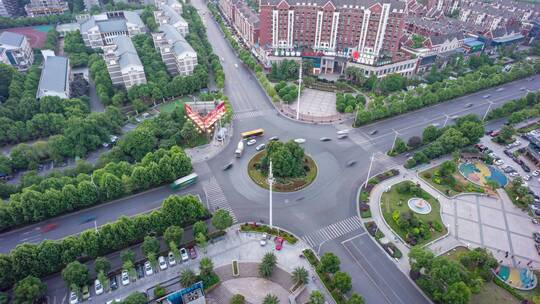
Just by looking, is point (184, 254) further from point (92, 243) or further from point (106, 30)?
point (106, 30)

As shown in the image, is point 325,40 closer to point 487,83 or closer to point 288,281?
point 487,83

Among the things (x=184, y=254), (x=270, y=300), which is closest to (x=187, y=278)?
(x=184, y=254)

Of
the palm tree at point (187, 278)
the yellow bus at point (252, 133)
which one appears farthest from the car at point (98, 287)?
the yellow bus at point (252, 133)

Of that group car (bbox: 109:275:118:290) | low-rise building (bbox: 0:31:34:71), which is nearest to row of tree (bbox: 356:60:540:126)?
car (bbox: 109:275:118:290)

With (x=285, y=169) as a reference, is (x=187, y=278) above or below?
below

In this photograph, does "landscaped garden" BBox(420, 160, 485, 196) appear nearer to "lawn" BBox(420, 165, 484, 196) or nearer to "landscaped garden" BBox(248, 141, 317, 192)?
"lawn" BBox(420, 165, 484, 196)

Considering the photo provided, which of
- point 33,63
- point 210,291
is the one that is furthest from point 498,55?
point 33,63
